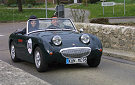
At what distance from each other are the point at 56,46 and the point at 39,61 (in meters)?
0.62

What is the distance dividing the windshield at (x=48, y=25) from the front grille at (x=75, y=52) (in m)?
1.57

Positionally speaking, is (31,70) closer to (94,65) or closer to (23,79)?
(94,65)

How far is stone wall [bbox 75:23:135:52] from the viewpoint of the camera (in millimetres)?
11766

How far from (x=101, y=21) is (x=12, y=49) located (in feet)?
33.2

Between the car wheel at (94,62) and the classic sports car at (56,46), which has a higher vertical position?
the classic sports car at (56,46)

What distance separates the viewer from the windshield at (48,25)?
10.2m

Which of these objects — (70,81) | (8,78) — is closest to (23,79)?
(8,78)

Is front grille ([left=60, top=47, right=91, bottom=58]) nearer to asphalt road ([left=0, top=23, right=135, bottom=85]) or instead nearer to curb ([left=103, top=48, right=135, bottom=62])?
asphalt road ([left=0, top=23, right=135, bottom=85])

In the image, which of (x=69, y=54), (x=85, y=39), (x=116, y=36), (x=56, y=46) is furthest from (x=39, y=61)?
(x=116, y=36)

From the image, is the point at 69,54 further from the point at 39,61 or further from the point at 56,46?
the point at 39,61

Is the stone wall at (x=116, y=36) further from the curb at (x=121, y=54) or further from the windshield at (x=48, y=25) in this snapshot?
the windshield at (x=48, y=25)

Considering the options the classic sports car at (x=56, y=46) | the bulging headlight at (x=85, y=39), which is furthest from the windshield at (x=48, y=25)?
the bulging headlight at (x=85, y=39)

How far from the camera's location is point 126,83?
7.51 meters

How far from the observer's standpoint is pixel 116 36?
494 inches
